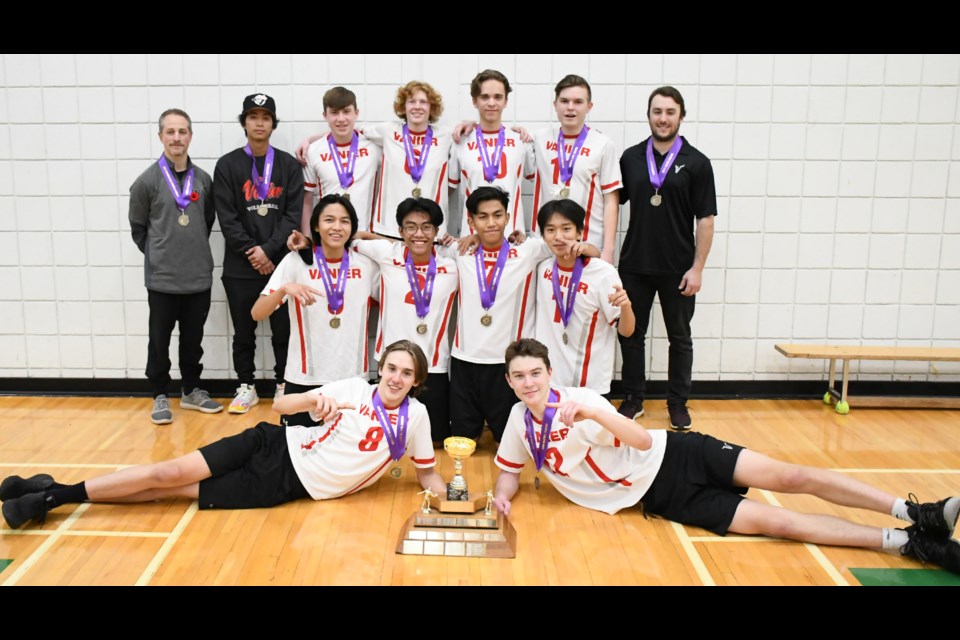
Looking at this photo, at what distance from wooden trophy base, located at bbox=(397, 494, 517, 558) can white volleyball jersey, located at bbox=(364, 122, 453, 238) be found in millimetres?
2172

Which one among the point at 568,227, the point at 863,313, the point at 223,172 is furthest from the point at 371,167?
the point at 863,313

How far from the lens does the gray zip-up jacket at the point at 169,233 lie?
19.5 feet

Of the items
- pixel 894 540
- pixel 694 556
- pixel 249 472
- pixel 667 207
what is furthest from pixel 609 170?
pixel 249 472

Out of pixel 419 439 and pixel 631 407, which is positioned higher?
pixel 419 439

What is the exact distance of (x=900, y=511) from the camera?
3949 mm

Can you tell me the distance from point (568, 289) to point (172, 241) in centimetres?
274

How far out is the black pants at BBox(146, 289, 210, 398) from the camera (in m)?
6.10

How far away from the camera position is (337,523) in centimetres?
434

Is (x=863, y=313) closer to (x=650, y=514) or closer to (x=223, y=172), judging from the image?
(x=650, y=514)

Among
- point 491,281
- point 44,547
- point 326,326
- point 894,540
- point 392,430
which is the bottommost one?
point 44,547

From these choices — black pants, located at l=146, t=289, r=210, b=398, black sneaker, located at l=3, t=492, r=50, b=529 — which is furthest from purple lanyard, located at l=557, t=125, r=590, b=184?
black sneaker, located at l=3, t=492, r=50, b=529

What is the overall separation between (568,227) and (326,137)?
6.23 feet

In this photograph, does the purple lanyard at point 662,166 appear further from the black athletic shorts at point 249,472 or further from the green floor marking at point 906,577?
the black athletic shorts at point 249,472

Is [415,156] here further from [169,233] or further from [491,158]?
[169,233]
